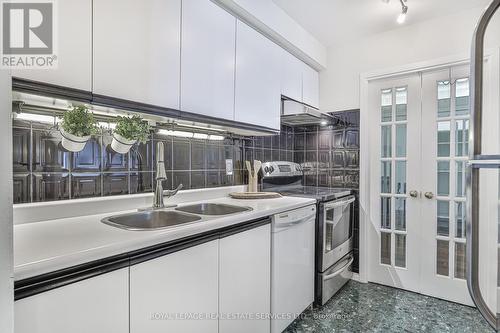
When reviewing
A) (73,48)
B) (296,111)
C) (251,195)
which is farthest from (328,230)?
(73,48)

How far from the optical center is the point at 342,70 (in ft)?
9.93

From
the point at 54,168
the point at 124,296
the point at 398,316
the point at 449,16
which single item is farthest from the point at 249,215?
the point at 449,16

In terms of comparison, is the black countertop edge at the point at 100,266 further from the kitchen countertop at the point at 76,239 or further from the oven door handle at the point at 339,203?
the oven door handle at the point at 339,203

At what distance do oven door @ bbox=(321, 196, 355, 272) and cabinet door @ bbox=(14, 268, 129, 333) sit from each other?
1.68 m

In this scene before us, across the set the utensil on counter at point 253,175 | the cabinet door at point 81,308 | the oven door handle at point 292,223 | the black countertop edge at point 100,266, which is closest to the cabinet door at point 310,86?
the utensil on counter at point 253,175

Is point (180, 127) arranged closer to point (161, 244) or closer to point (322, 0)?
Answer: point (161, 244)

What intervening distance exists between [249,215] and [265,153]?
135 cm

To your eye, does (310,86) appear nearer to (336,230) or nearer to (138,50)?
(336,230)

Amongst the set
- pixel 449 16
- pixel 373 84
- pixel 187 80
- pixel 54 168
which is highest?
pixel 449 16

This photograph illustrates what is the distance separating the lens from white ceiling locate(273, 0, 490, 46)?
2234mm

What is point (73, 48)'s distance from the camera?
1.12 m

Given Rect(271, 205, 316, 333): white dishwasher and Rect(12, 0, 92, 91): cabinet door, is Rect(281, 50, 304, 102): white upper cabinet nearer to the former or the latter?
Rect(271, 205, 316, 333): white dishwasher

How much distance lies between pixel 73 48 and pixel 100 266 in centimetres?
86

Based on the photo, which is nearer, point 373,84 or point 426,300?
point 426,300
